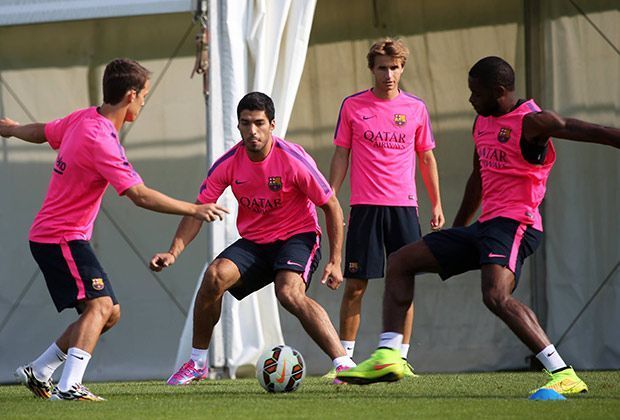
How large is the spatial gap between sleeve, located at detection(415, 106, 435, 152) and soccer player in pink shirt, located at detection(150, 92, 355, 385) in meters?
1.11

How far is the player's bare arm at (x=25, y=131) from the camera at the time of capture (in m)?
6.18

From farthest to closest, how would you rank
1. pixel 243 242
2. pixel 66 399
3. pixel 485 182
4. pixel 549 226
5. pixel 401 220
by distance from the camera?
1. pixel 549 226
2. pixel 401 220
3. pixel 243 242
4. pixel 485 182
5. pixel 66 399

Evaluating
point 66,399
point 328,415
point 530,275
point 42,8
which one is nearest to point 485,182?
point 328,415

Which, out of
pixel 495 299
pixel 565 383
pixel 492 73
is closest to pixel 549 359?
pixel 565 383

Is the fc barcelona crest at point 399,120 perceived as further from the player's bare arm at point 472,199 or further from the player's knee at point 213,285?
the player's knee at point 213,285

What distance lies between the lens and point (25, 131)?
6.21 metres

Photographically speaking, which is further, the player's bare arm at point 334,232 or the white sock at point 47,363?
the player's bare arm at point 334,232

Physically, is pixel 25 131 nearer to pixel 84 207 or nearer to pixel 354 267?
pixel 84 207

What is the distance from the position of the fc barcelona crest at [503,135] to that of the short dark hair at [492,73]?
21 centimetres

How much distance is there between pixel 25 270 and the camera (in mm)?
8734

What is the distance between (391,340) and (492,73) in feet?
4.50

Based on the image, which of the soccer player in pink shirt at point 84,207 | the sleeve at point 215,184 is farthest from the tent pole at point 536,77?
the soccer player in pink shirt at point 84,207

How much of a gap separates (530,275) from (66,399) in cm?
424

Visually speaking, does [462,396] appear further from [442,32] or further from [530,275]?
[442,32]
